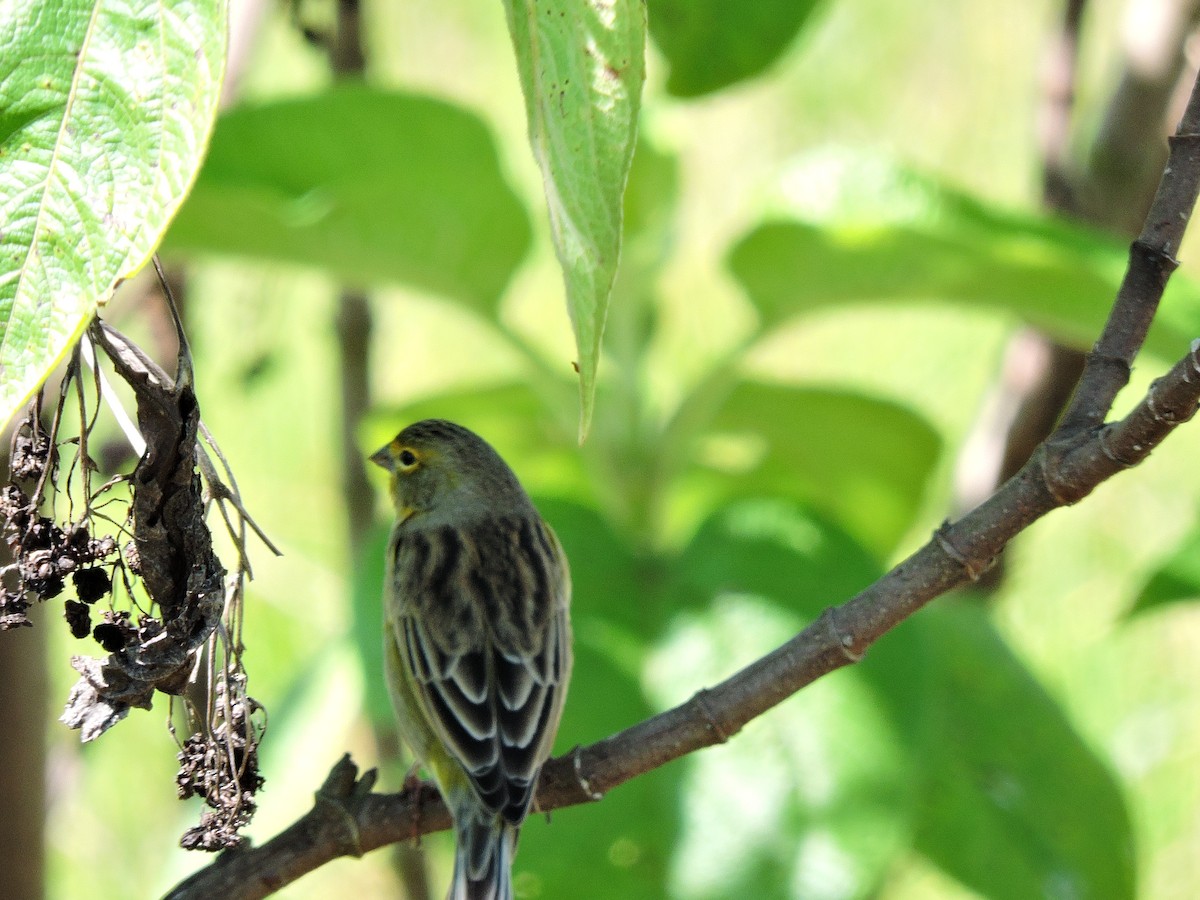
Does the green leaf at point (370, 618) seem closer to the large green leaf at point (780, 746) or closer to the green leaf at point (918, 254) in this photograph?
the large green leaf at point (780, 746)

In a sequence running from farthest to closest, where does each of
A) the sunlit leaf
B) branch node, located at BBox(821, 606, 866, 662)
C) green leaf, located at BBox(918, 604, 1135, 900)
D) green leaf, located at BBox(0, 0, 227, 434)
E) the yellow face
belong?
the yellow face, the sunlit leaf, green leaf, located at BBox(918, 604, 1135, 900), branch node, located at BBox(821, 606, 866, 662), green leaf, located at BBox(0, 0, 227, 434)

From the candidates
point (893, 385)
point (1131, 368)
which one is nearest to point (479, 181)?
point (1131, 368)

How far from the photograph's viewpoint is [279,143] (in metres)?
2.40

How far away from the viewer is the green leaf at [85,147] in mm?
803

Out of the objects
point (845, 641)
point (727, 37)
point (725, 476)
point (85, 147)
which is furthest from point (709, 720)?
point (725, 476)

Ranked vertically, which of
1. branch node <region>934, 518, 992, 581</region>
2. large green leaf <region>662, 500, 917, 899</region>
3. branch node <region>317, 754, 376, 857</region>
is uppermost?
branch node <region>934, 518, 992, 581</region>

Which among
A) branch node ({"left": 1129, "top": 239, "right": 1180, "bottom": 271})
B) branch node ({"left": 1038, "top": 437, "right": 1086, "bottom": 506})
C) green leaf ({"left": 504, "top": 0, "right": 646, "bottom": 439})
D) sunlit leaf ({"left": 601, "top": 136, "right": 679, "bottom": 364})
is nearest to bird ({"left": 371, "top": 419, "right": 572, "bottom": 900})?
sunlit leaf ({"left": 601, "top": 136, "right": 679, "bottom": 364})

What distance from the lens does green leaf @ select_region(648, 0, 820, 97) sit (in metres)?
1.71

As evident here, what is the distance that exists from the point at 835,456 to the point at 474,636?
32.9 inches

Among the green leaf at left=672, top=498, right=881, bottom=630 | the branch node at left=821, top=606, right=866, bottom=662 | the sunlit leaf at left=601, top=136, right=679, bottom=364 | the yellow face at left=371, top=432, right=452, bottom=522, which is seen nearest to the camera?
the branch node at left=821, top=606, right=866, bottom=662

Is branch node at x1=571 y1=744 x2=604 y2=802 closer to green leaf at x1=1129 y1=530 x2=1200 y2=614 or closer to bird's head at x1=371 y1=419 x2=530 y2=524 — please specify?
green leaf at x1=1129 y1=530 x2=1200 y2=614

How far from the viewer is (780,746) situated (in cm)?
236

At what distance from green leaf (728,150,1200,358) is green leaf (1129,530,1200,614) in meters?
0.35

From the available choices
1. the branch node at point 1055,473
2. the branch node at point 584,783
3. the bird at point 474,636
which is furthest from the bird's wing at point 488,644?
the branch node at point 1055,473
